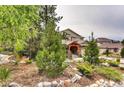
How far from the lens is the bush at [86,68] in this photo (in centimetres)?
870

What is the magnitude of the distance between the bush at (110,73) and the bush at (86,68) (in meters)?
0.10

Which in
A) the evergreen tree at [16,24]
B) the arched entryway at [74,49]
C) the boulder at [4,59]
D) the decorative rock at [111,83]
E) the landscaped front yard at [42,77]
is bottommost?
the decorative rock at [111,83]

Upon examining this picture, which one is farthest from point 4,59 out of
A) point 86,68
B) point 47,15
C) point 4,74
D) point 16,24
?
point 86,68

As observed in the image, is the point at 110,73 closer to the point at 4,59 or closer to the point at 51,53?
the point at 51,53

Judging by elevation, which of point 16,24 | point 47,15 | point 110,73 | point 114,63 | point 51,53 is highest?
point 47,15

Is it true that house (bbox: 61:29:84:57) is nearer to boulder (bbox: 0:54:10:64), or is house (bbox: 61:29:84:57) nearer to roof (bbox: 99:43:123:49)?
roof (bbox: 99:43:123:49)

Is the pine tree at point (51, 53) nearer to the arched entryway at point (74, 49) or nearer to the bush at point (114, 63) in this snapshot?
the arched entryway at point (74, 49)

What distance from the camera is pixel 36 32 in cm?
870

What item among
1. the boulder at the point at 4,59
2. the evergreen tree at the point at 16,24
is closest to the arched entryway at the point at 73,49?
the evergreen tree at the point at 16,24

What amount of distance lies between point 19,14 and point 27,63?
69cm

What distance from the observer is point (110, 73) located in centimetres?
867

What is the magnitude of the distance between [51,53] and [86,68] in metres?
0.53

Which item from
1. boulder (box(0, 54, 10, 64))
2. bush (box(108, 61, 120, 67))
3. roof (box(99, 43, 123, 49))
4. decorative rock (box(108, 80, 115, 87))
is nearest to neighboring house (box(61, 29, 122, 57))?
roof (box(99, 43, 123, 49))

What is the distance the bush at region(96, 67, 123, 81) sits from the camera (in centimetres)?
866
